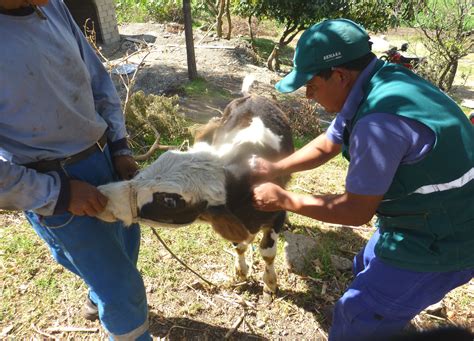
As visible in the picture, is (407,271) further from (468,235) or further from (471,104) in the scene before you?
(471,104)

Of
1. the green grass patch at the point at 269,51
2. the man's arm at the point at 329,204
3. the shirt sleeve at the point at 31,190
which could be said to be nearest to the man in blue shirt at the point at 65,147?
the shirt sleeve at the point at 31,190

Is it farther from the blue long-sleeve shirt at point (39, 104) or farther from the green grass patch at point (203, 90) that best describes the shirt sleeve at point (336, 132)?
the green grass patch at point (203, 90)

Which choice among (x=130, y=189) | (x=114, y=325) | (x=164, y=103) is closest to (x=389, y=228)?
(x=130, y=189)

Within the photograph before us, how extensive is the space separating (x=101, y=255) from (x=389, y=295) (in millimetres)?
1880

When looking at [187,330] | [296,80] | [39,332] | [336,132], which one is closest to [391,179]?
[296,80]

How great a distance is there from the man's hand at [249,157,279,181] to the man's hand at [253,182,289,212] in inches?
10.3

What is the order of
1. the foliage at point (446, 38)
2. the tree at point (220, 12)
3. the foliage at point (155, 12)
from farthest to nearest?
the foliage at point (155, 12), the tree at point (220, 12), the foliage at point (446, 38)

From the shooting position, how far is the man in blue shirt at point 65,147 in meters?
2.01

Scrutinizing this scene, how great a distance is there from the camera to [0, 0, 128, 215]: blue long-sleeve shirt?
6.50 ft

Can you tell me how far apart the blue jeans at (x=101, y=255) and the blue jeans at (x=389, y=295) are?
1.49 m

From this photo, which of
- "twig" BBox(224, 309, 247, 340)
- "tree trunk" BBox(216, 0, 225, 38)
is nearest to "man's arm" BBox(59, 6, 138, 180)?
"twig" BBox(224, 309, 247, 340)

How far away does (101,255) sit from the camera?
2443mm

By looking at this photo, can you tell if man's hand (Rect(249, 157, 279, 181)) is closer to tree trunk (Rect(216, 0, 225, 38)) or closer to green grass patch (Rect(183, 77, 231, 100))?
green grass patch (Rect(183, 77, 231, 100))

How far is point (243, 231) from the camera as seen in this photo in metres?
3.04
